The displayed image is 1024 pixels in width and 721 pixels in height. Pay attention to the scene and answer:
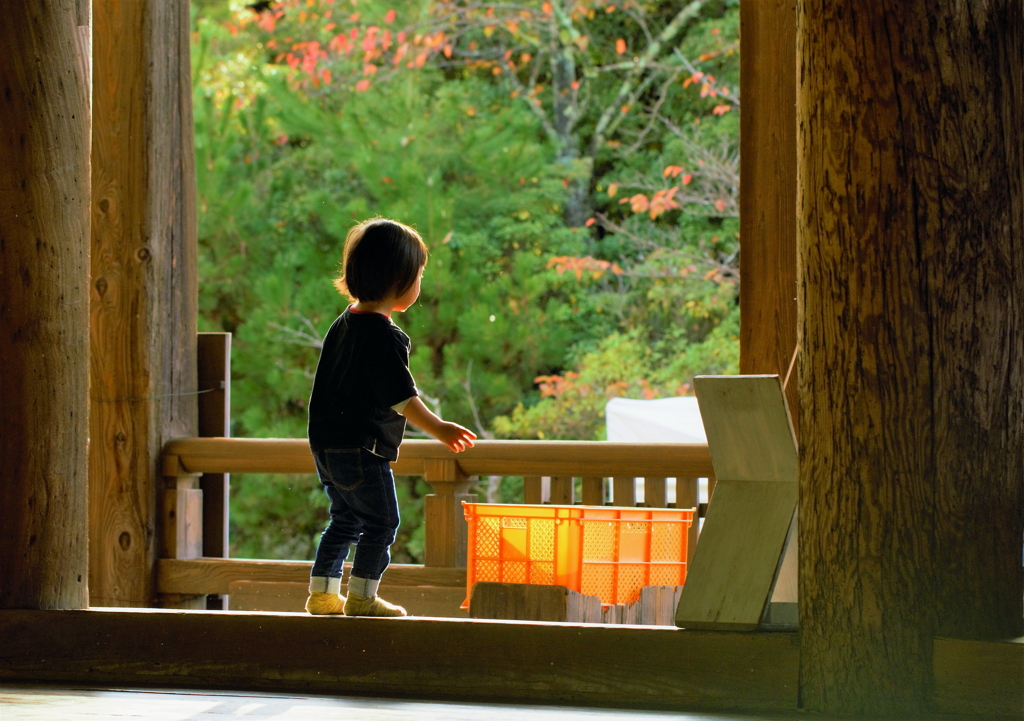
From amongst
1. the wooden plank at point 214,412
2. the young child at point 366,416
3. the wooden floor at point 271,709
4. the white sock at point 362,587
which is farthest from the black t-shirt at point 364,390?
the wooden plank at point 214,412

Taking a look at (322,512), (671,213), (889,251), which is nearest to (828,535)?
(889,251)

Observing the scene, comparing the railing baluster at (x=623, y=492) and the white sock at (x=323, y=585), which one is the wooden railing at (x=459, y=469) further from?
the white sock at (x=323, y=585)

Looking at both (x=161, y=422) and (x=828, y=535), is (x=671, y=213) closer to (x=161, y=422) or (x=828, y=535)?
(x=161, y=422)

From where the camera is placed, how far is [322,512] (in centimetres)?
967

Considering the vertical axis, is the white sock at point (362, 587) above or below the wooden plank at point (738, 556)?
below

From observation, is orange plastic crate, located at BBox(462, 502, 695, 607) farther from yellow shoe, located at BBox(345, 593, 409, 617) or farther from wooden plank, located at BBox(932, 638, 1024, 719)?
wooden plank, located at BBox(932, 638, 1024, 719)

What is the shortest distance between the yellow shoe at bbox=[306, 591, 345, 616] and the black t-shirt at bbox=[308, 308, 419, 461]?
391 millimetres

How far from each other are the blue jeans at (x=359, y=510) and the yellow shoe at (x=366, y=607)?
58 millimetres

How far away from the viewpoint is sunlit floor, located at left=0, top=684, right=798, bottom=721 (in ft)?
7.86

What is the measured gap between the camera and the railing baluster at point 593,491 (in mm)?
4086

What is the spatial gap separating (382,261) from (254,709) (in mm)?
1160

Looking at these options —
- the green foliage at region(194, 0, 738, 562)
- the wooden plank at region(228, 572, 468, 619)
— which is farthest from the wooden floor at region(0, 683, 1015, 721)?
the green foliage at region(194, 0, 738, 562)

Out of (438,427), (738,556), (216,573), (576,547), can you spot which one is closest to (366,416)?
(438,427)

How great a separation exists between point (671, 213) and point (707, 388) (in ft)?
26.7
